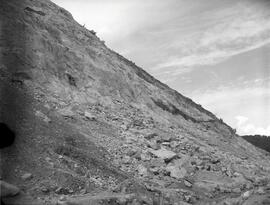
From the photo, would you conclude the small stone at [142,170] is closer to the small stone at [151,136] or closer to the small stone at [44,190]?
the small stone at [151,136]

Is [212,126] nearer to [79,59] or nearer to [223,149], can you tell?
[223,149]

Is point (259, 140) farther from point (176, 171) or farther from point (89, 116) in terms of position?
point (89, 116)

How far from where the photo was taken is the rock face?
405 inches

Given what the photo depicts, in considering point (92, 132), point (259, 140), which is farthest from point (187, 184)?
point (259, 140)

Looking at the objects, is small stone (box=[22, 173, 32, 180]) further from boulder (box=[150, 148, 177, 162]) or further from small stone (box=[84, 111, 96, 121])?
boulder (box=[150, 148, 177, 162])

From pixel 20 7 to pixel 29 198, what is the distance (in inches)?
450

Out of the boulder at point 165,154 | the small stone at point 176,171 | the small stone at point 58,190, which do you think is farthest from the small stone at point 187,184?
the small stone at point 58,190

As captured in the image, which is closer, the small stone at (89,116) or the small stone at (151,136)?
the small stone at (89,116)

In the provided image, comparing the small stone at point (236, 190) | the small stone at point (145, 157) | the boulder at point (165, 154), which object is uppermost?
the boulder at point (165, 154)

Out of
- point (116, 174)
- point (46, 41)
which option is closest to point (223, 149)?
point (116, 174)

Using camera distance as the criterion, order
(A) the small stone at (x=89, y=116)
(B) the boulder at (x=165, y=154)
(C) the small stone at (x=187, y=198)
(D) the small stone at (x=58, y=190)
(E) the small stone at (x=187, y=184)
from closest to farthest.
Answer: (D) the small stone at (x=58, y=190)
(C) the small stone at (x=187, y=198)
(E) the small stone at (x=187, y=184)
(B) the boulder at (x=165, y=154)
(A) the small stone at (x=89, y=116)

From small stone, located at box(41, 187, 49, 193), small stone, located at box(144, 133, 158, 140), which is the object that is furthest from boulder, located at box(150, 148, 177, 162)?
small stone, located at box(41, 187, 49, 193)

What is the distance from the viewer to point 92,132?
44.4 feet

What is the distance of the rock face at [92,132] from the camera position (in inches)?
405
